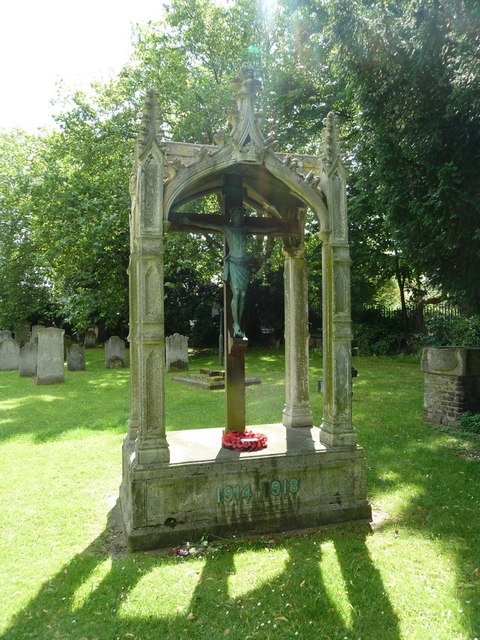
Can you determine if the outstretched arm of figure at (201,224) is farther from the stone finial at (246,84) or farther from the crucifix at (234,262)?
the stone finial at (246,84)

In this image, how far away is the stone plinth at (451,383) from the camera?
8.93 meters

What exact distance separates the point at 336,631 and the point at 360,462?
2.00 m

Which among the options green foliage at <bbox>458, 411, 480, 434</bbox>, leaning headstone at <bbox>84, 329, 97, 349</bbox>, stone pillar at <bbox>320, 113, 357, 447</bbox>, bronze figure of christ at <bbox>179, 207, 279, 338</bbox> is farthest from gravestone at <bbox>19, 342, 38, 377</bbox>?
stone pillar at <bbox>320, 113, 357, 447</bbox>

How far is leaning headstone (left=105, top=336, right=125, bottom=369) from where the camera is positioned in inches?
728

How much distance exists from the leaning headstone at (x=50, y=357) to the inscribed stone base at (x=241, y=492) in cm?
1053

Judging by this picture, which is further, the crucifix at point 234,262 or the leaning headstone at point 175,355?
the leaning headstone at point 175,355

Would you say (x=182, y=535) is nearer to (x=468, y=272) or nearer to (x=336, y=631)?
(x=336, y=631)

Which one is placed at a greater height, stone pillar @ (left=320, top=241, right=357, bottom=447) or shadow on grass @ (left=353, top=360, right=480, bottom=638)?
stone pillar @ (left=320, top=241, right=357, bottom=447)

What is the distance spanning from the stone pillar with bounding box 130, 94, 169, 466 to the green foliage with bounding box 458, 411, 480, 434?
6.48 m

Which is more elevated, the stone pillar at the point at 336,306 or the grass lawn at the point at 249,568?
the stone pillar at the point at 336,306

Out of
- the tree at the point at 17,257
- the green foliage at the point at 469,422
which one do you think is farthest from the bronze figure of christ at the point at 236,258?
the tree at the point at 17,257

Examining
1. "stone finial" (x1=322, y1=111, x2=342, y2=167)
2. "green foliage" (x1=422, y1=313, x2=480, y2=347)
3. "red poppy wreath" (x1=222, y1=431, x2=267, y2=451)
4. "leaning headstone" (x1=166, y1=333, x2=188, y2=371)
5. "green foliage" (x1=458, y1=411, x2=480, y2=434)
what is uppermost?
"stone finial" (x1=322, y1=111, x2=342, y2=167)

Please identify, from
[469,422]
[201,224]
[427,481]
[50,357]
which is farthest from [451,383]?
[50,357]

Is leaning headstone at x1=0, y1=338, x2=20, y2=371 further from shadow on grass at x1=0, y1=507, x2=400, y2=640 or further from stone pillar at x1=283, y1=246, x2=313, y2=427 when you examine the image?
shadow on grass at x1=0, y1=507, x2=400, y2=640
